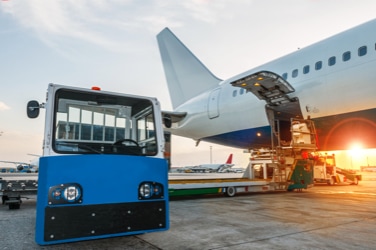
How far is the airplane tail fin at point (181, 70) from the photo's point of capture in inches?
656

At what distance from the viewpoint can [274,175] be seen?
9727 millimetres

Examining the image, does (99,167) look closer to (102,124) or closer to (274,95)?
(102,124)

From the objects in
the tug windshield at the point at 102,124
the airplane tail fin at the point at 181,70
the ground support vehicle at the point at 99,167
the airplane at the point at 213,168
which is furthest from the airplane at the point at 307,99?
the airplane at the point at 213,168

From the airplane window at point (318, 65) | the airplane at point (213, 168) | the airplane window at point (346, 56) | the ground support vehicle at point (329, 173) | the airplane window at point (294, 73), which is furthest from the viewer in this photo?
the airplane at point (213, 168)

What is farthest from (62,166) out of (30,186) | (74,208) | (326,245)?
(30,186)

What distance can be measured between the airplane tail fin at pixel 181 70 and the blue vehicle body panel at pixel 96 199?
1329 centimetres

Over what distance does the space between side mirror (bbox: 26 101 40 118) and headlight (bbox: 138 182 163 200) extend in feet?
5.24

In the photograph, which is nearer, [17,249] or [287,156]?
[17,249]

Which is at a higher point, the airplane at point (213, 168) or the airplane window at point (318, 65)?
the airplane window at point (318, 65)

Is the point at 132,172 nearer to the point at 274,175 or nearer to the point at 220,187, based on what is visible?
the point at 220,187

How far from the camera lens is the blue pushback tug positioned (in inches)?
115

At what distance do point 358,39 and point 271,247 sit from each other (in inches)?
284

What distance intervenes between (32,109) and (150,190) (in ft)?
5.79

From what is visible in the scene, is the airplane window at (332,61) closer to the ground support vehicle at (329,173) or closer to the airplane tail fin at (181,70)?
the ground support vehicle at (329,173)
